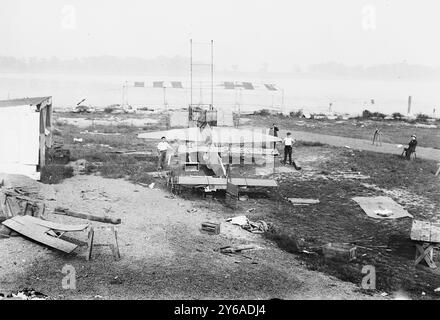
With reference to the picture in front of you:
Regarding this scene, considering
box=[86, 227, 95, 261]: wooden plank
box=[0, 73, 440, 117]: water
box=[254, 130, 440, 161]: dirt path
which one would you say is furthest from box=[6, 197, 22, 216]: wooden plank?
box=[0, 73, 440, 117]: water

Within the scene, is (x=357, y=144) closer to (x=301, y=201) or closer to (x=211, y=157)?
(x=211, y=157)

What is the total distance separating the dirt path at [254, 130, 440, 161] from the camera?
1051 inches

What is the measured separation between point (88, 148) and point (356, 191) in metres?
14.3

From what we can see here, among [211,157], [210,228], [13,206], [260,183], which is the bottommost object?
[210,228]

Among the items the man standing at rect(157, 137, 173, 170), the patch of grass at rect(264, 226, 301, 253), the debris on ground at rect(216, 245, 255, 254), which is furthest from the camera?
the man standing at rect(157, 137, 173, 170)

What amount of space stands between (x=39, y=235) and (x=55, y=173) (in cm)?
720

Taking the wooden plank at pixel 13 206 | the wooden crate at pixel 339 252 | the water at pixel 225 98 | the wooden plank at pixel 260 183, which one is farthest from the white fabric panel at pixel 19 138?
the water at pixel 225 98

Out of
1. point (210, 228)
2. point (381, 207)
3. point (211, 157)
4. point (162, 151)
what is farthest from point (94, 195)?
point (381, 207)

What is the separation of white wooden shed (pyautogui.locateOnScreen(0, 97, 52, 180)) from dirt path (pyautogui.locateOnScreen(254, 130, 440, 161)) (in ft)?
60.3

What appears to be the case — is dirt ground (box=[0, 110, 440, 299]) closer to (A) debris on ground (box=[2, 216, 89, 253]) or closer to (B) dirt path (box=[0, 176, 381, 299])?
(B) dirt path (box=[0, 176, 381, 299])

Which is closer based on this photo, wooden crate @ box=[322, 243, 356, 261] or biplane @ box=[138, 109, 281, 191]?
wooden crate @ box=[322, 243, 356, 261]

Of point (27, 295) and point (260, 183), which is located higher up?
point (260, 183)

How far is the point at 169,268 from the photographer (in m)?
10.4
